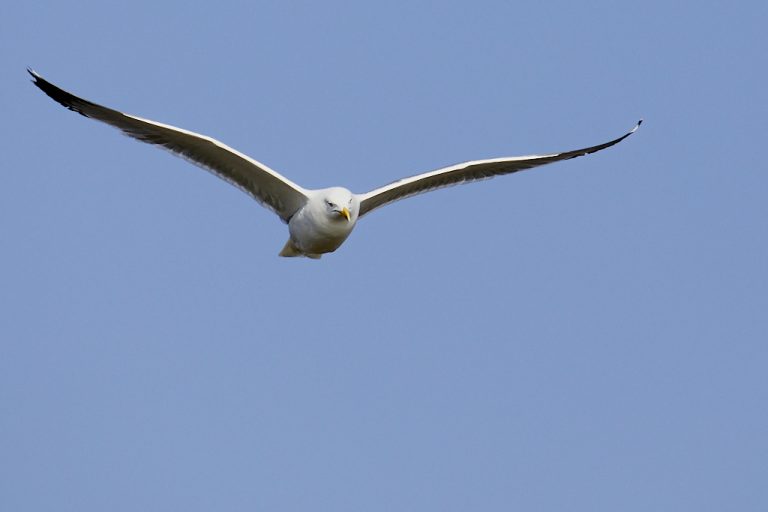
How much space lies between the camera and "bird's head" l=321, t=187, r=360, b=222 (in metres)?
15.7

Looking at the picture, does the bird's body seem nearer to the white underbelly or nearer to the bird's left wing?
the white underbelly

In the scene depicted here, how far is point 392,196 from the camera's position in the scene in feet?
57.7

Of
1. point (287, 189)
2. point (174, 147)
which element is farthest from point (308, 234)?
point (174, 147)

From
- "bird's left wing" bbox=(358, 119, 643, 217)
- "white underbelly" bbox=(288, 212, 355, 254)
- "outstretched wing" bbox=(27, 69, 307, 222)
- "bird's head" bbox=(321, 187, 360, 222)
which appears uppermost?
"bird's left wing" bbox=(358, 119, 643, 217)

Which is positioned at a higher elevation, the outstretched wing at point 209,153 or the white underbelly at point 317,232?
the outstretched wing at point 209,153

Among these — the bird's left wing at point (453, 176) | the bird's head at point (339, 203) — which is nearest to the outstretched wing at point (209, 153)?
the bird's head at point (339, 203)

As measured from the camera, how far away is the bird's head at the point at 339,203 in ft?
51.6

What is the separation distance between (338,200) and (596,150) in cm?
509

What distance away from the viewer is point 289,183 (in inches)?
648

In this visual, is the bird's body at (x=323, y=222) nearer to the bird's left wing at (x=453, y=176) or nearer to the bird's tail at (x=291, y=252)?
the bird's tail at (x=291, y=252)

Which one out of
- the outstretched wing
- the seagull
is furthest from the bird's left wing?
the outstretched wing

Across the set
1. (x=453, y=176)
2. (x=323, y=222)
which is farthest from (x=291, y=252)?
(x=453, y=176)

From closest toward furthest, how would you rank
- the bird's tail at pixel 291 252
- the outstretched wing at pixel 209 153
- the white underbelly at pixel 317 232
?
the outstretched wing at pixel 209 153 → the white underbelly at pixel 317 232 → the bird's tail at pixel 291 252

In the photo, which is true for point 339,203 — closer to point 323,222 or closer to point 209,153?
point 323,222
